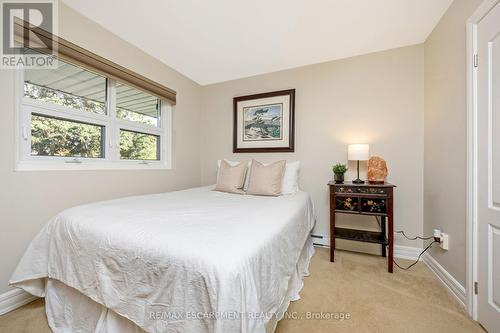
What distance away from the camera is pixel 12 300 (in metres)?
1.44

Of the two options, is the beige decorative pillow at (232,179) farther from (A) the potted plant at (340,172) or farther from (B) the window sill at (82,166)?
(A) the potted plant at (340,172)

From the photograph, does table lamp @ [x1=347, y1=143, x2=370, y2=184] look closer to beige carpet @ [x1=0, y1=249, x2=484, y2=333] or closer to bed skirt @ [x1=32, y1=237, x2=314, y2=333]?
beige carpet @ [x1=0, y1=249, x2=484, y2=333]

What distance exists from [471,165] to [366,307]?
1221 mm

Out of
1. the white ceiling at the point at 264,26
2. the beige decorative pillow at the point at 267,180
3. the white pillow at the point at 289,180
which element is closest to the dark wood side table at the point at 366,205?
the white pillow at the point at 289,180

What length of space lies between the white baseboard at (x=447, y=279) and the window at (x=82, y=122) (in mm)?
3153

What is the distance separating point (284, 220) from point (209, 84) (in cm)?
284

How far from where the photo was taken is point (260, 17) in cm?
186

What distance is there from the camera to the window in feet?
5.35

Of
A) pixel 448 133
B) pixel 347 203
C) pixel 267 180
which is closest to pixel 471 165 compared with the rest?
pixel 448 133

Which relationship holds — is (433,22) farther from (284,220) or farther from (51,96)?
(51,96)

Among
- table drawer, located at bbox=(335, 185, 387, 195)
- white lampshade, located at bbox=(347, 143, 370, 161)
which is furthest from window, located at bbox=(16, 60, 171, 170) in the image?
white lampshade, located at bbox=(347, 143, 370, 161)

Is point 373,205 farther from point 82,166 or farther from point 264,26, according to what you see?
point 82,166

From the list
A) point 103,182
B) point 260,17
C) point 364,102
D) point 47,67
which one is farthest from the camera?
point 364,102

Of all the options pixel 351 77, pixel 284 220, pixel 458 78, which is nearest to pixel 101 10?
pixel 284 220
